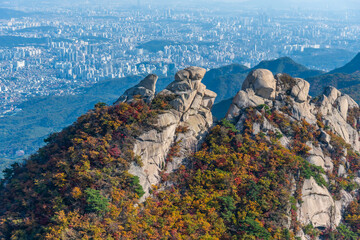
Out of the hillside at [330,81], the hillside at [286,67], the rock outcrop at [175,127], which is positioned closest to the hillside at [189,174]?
the rock outcrop at [175,127]

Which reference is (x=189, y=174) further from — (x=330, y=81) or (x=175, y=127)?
(x=330, y=81)

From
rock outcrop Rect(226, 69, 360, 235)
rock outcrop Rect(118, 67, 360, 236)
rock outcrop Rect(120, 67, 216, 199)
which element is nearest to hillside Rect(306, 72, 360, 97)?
rock outcrop Rect(226, 69, 360, 235)

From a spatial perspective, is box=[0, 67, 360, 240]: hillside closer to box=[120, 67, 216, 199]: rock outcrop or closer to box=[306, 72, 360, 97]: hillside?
box=[120, 67, 216, 199]: rock outcrop

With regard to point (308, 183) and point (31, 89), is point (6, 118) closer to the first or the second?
point (31, 89)

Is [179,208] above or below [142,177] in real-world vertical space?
below

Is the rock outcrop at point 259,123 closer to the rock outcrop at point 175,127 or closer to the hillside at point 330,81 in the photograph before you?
the rock outcrop at point 175,127

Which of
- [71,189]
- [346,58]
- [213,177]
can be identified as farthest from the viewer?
[346,58]

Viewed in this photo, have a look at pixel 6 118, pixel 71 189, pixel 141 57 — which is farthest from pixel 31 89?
pixel 71 189

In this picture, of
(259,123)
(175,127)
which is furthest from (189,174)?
(259,123)
